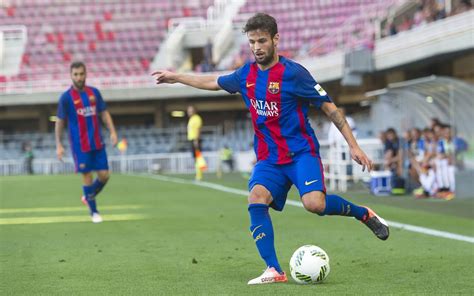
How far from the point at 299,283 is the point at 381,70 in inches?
960

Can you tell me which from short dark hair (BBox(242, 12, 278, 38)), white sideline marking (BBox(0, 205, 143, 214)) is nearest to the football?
short dark hair (BBox(242, 12, 278, 38))

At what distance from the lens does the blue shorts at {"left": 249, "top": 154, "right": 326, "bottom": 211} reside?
691 cm

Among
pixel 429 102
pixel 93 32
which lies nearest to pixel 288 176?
pixel 429 102

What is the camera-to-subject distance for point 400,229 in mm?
11180

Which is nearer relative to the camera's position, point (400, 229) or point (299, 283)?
point (299, 283)

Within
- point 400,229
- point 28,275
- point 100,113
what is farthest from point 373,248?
point 100,113

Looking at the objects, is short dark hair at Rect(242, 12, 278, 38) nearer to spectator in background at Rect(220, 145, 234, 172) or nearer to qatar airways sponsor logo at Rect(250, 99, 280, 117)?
qatar airways sponsor logo at Rect(250, 99, 280, 117)

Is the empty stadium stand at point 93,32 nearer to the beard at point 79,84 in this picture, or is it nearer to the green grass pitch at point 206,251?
the green grass pitch at point 206,251

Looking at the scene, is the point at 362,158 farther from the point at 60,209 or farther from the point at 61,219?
the point at 60,209

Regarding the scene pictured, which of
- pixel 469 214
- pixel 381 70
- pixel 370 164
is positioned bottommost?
pixel 469 214

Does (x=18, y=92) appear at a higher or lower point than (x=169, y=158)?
higher

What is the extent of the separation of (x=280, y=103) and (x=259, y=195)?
2.25 ft

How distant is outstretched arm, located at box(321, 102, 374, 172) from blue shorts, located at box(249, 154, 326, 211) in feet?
0.98

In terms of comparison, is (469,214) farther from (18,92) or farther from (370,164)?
(18,92)
